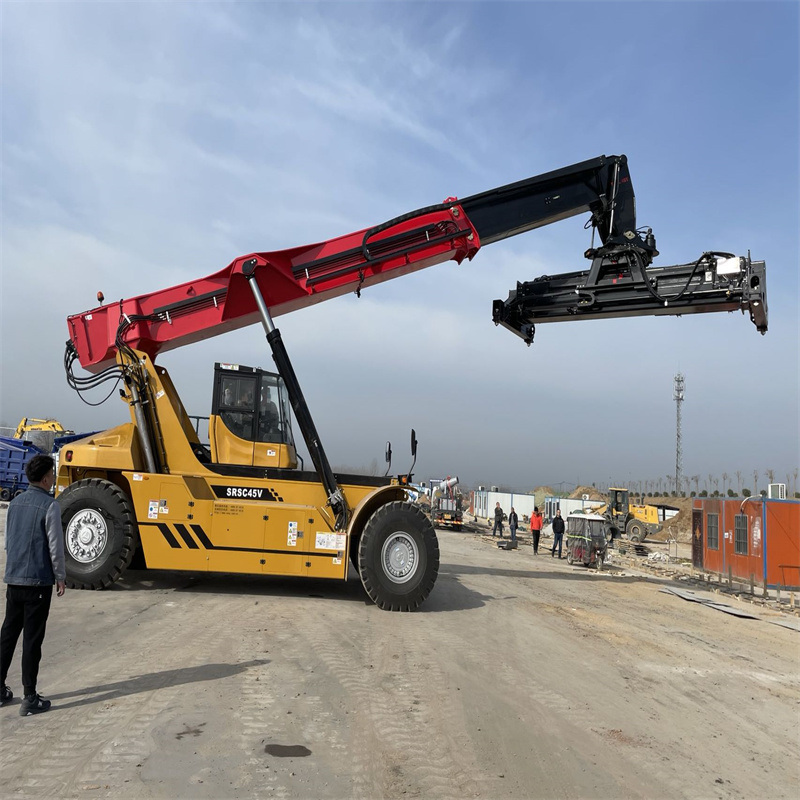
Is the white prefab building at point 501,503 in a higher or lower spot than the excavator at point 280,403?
lower

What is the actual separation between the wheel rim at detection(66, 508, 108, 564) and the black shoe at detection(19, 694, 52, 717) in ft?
15.0

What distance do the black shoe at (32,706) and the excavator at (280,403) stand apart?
169 inches

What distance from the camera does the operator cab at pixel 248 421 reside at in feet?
30.7

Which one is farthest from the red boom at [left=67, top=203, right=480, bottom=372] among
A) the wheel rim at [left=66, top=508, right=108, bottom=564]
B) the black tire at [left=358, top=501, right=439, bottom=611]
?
the black tire at [left=358, top=501, right=439, bottom=611]

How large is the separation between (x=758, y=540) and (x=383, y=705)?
588 inches

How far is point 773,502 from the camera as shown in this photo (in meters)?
16.1

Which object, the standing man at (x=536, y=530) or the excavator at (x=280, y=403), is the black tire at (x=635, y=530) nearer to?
the standing man at (x=536, y=530)

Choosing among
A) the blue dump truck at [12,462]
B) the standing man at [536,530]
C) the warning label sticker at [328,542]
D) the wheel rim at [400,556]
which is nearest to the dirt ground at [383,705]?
the wheel rim at [400,556]

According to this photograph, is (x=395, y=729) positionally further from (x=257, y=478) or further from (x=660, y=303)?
(x=660, y=303)

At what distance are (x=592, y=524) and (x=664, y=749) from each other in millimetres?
15860

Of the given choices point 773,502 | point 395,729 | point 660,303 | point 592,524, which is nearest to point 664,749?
point 395,729

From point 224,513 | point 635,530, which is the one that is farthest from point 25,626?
point 635,530

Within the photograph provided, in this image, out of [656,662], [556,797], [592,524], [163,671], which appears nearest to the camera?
[556,797]

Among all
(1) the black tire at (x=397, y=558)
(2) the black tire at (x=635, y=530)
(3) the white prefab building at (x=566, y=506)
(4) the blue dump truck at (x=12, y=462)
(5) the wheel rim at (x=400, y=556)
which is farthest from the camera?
(3) the white prefab building at (x=566, y=506)
